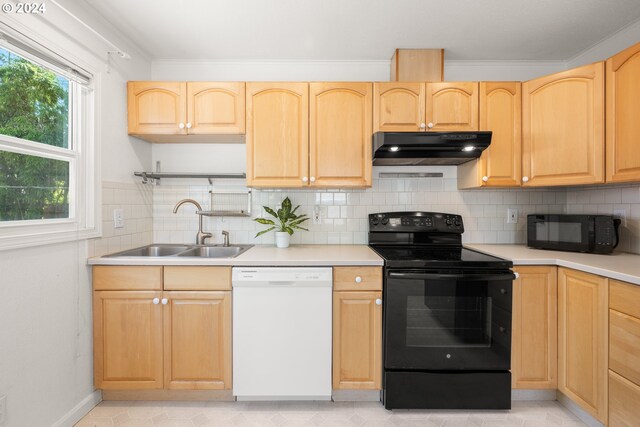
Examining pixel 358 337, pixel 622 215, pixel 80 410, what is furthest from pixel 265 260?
pixel 622 215

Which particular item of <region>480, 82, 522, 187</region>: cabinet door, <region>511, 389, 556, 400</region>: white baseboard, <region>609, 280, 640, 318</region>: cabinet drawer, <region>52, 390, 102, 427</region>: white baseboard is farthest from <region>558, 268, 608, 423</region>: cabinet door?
<region>52, 390, 102, 427</region>: white baseboard

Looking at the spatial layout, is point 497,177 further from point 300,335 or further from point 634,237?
point 300,335

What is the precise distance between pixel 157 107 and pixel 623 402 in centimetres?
323

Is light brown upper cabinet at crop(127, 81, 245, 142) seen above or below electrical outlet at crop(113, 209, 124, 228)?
above

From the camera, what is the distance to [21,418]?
147 centimetres

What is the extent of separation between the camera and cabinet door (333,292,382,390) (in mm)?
1873

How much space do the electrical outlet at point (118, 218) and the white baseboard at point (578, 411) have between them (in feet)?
10.2

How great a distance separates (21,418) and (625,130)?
356 centimetres

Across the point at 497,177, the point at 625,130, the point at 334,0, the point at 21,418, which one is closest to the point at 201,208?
the point at 21,418

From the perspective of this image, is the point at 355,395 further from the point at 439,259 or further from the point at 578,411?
the point at 578,411

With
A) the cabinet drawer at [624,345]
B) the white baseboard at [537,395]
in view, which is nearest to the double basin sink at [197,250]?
the white baseboard at [537,395]

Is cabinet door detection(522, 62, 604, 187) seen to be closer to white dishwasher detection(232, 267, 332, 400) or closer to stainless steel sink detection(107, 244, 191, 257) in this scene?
white dishwasher detection(232, 267, 332, 400)

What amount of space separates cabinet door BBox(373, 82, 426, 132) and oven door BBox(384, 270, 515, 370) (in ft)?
3.43

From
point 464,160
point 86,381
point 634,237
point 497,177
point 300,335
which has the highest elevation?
point 464,160
